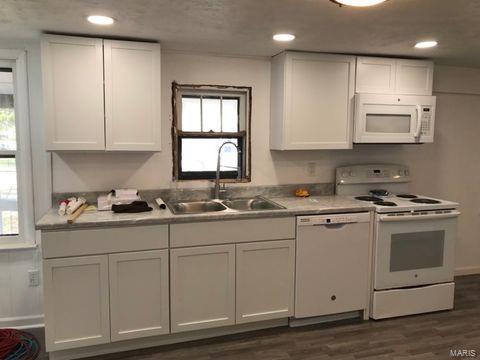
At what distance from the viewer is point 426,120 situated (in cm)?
342

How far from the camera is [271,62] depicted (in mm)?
3391

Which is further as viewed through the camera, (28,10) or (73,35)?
(73,35)

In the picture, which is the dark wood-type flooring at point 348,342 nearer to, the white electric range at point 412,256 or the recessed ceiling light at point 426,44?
the white electric range at point 412,256

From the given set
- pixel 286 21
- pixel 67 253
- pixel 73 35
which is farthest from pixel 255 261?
pixel 73 35

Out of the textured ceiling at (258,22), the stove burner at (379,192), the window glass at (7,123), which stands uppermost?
the textured ceiling at (258,22)

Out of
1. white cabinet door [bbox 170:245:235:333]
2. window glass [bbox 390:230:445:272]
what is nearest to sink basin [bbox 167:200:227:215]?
white cabinet door [bbox 170:245:235:333]

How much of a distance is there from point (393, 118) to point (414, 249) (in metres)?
1.12

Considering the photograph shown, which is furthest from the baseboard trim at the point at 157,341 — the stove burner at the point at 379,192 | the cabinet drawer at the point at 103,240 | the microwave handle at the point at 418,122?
the microwave handle at the point at 418,122

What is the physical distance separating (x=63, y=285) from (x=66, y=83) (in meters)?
1.34

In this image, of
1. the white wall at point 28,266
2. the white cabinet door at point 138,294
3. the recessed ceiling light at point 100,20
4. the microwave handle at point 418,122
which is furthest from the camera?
the microwave handle at point 418,122

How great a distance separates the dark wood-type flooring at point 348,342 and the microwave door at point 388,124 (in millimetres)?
1502

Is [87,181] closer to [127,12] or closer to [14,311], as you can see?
[14,311]

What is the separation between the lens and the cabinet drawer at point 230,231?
2.68 metres

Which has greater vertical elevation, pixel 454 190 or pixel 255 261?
pixel 454 190
